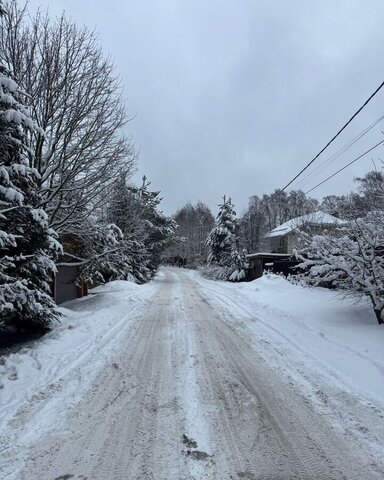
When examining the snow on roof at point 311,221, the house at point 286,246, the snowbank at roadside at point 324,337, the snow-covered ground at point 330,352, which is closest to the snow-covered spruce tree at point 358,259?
the snowbank at roadside at point 324,337

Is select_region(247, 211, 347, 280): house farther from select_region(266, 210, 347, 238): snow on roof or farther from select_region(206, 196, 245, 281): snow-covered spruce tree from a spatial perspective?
select_region(206, 196, 245, 281): snow-covered spruce tree

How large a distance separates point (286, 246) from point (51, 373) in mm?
38402

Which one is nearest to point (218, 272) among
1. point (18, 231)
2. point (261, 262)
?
point (261, 262)

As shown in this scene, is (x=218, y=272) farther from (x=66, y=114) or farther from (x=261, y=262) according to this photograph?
(x=66, y=114)

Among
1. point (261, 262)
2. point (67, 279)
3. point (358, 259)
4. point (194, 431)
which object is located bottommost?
point (194, 431)

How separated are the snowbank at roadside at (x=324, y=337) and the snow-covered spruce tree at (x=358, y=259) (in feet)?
2.07

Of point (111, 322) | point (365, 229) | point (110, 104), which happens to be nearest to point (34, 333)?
point (111, 322)

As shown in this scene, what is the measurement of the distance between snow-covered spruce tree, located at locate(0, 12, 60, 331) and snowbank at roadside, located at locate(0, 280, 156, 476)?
765 mm

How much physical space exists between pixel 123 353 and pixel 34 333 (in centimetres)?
311

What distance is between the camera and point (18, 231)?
24.6 ft

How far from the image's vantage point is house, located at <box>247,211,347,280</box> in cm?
1466

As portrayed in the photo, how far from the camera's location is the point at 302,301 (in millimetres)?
12938

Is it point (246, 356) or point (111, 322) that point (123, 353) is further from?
point (111, 322)

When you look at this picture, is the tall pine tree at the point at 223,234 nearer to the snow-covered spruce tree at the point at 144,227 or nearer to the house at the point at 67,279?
the snow-covered spruce tree at the point at 144,227
